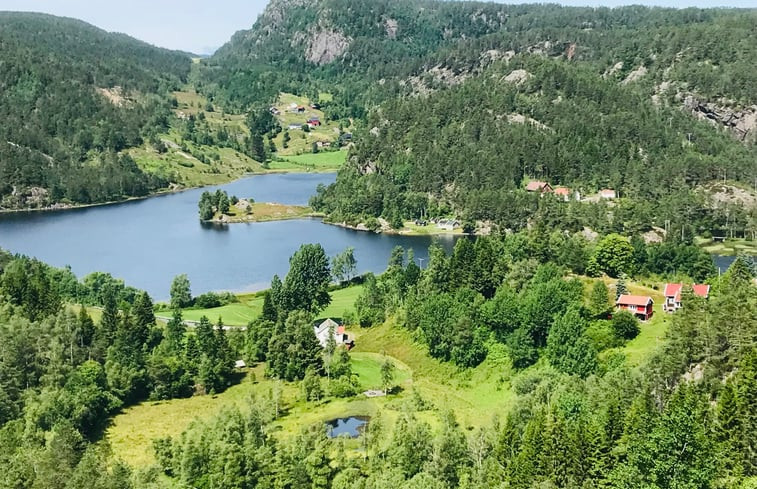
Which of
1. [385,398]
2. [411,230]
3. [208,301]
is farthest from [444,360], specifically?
[411,230]

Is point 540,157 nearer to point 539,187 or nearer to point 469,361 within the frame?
point 539,187

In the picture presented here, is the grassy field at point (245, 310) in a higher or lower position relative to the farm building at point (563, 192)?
lower

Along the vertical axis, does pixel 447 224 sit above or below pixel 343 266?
above

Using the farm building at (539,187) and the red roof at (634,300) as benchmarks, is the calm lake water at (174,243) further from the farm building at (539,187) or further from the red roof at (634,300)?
the red roof at (634,300)

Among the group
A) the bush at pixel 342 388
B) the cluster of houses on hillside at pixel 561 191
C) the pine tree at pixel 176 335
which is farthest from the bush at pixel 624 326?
the cluster of houses on hillside at pixel 561 191

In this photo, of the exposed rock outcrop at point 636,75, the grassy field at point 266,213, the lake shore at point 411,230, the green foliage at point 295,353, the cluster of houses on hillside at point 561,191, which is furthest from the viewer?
the exposed rock outcrop at point 636,75

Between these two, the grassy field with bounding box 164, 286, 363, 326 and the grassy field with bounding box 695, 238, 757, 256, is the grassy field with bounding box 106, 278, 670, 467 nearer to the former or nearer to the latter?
the grassy field with bounding box 164, 286, 363, 326
